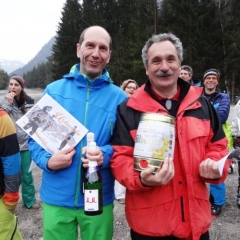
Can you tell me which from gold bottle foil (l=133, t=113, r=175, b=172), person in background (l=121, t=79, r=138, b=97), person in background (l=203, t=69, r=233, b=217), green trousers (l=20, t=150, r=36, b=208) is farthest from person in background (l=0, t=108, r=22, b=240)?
person in background (l=121, t=79, r=138, b=97)

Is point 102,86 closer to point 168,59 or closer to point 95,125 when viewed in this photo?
point 95,125

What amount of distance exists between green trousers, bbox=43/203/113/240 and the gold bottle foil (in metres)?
0.70

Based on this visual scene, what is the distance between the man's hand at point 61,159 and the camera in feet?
6.28

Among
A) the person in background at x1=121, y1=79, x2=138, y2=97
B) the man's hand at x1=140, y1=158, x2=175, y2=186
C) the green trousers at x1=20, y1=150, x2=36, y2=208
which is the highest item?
the man's hand at x1=140, y1=158, x2=175, y2=186

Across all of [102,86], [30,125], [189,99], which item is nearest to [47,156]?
[30,125]

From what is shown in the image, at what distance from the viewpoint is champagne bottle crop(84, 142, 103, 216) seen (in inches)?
71.3

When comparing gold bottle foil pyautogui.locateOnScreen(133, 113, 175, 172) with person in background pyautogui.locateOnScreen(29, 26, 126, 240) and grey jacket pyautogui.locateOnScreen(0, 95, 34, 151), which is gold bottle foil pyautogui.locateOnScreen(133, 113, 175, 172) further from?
grey jacket pyautogui.locateOnScreen(0, 95, 34, 151)

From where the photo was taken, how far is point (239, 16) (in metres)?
30.3

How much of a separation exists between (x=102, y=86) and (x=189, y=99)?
667 mm

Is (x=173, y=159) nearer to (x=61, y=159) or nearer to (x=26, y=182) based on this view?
(x=61, y=159)

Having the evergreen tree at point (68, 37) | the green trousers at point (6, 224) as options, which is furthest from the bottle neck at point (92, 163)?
the evergreen tree at point (68, 37)

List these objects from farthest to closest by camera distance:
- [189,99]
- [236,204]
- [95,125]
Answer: [236,204], [95,125], [189,99]

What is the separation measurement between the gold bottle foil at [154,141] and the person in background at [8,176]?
117 centimetres

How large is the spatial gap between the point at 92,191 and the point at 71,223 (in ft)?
1.47
